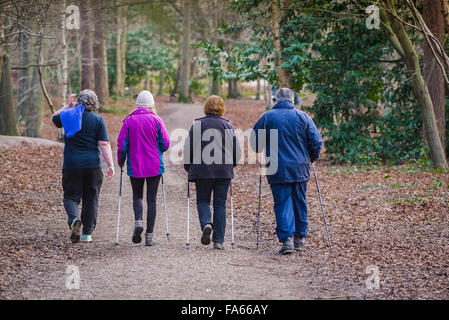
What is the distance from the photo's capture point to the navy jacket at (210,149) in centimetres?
758

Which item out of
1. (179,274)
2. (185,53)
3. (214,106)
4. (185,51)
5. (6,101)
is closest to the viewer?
(179,274)

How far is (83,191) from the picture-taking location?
26.2 feet

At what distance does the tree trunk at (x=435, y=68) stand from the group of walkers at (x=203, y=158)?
29.2 feet

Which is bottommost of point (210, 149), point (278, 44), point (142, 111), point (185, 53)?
point (210, 149)

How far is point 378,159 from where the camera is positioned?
1716 cm

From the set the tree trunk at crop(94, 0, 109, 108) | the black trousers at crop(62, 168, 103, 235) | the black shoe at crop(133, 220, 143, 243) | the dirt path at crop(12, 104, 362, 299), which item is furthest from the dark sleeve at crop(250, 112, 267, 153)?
the tree trunk at crop(94, 0, 109, 108)

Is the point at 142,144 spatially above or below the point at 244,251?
above

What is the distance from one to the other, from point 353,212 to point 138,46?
36.1m

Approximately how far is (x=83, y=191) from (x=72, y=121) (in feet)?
3.20
